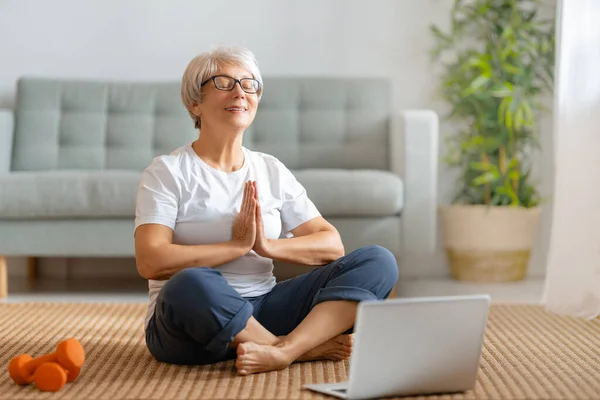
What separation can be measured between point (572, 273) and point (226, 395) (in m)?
1.48

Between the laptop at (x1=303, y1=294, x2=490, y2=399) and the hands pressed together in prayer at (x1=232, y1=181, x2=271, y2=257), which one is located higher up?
the hands pressed together in prayer at (x1=232, y1=181, x2=271, y2=257)

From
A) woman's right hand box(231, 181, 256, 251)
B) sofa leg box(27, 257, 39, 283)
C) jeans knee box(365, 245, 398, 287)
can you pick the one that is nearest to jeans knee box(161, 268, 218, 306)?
woman's right hand box(231, 181, 256, 251)

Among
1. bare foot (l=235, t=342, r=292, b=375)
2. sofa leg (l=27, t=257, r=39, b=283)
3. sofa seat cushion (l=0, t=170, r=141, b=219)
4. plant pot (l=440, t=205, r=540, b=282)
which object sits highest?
sofa seat cushion (l=0, t=170, r=141, b=219)

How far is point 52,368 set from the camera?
1684 millimetres

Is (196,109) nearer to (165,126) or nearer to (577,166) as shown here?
(577,166)

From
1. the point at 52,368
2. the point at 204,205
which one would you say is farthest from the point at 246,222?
the point at 52,368

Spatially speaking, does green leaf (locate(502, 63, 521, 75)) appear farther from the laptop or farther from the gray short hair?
the laptop

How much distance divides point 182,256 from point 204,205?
5.6 inches

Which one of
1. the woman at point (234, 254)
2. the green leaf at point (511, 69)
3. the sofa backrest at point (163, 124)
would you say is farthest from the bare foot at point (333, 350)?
the green leaf at point (511, 69)

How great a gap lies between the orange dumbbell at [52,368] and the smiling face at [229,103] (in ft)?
1.88

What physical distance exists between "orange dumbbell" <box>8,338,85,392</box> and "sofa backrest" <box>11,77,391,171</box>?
1999 millimetres

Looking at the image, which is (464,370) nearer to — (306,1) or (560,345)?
Answer: (560,345)

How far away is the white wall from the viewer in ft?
13.1

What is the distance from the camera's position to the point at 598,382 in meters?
1.80
